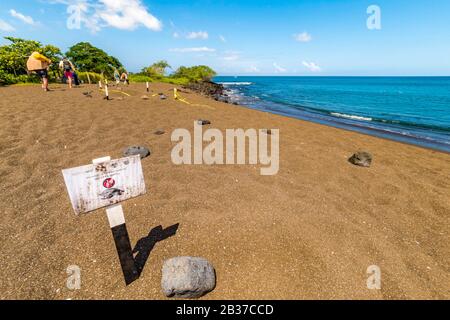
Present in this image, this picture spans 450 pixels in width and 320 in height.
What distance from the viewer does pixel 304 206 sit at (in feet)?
16.0

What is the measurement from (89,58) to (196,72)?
25.4m

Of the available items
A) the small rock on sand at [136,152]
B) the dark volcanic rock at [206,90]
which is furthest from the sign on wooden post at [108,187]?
the dark volcanic rock at [206,90]

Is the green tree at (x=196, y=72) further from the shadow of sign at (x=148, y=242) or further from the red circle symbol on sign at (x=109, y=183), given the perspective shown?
the red circle symbol on sign at (x=109, y=183)

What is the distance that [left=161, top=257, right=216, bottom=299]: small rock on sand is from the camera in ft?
9.16

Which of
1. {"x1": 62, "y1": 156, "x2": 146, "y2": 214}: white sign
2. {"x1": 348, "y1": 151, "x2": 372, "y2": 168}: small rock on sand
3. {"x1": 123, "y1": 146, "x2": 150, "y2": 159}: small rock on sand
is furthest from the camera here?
{"x1": 348, "y1": 151, "x2": 372, "y2": 168}: small rock on sand

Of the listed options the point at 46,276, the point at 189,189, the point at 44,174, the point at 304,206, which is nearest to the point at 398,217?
the point at 304,206

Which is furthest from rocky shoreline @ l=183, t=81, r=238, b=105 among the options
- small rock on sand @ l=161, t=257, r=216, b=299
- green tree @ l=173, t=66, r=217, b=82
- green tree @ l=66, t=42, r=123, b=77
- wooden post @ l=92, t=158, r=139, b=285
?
wooden post @ l=92, t=158, r=139, b=285

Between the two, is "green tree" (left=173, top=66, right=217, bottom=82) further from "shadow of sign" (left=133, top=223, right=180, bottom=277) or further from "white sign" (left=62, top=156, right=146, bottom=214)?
"white sign" (left=62, top=156, right=146, bottom=214)

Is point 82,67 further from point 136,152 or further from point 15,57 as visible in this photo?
point 136,152

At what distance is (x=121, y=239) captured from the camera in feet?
9.00

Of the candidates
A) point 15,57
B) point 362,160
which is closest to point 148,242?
point 362,160

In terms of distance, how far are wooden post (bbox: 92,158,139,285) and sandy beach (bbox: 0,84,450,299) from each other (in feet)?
0.67
